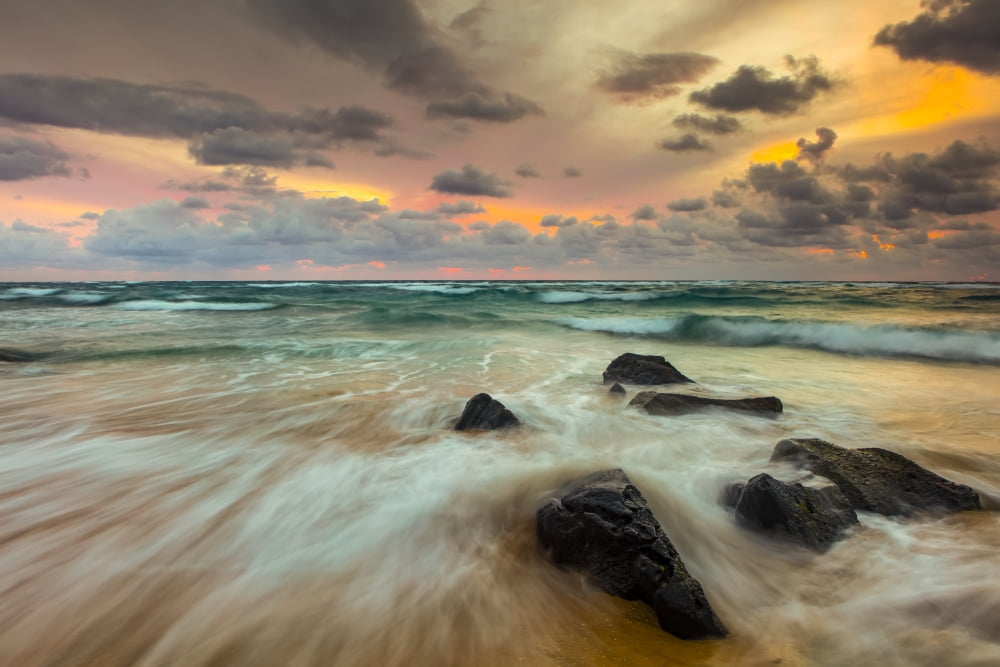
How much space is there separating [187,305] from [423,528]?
130ft

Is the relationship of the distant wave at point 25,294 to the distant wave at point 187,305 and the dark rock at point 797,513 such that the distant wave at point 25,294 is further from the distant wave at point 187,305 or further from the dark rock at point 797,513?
the dark rock at point 797,513

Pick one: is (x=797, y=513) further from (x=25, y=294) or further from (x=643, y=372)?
(x=25, y=294)

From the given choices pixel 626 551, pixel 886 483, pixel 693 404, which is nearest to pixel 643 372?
pixel 693 404

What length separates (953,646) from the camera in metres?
2.44

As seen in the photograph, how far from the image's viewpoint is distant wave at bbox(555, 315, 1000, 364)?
13.0 m

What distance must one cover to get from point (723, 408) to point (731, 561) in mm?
3730

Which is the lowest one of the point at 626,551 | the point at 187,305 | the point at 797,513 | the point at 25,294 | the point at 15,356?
the point at 187,305

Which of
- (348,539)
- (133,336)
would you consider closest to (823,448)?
(348,539)

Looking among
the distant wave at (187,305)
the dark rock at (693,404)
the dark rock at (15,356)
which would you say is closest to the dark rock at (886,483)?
the dark rock at (693,404)

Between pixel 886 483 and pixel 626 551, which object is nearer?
pixel 626 551

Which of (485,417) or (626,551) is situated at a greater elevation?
(626,551)

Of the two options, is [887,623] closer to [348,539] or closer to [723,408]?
[348,539]

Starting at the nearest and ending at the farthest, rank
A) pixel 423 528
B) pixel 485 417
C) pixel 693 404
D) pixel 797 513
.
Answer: pixel 797 513
pixel 423 528
pixel 485 417
pixel 693 404

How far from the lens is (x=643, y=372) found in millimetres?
8742
